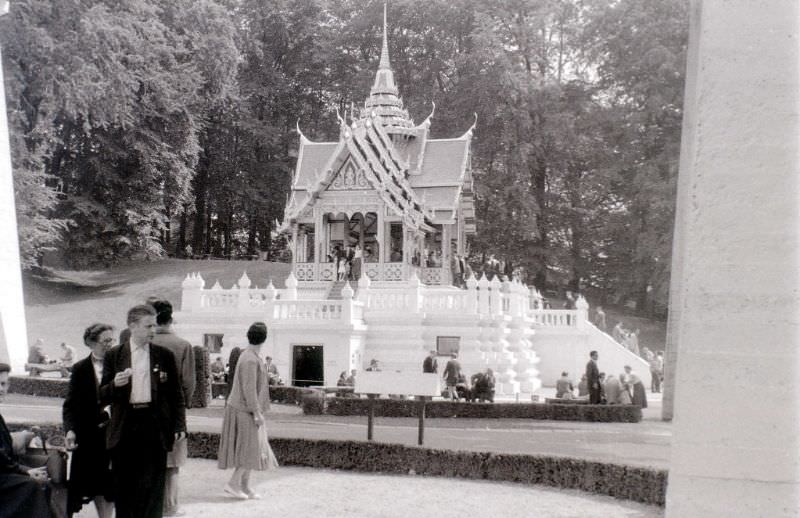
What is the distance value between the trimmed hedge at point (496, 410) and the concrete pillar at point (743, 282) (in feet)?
43.4

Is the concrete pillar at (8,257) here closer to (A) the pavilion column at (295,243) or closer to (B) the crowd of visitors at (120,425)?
(B) the crowd of visitors at (120,425)

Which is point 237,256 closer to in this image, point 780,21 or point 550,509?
point 550,509

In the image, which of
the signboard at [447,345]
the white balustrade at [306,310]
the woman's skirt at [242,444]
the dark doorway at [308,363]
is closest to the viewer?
the woman's skirt at [242,444]

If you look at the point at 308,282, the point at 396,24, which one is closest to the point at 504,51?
the point at 396,24

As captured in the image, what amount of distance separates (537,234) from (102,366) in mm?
39681

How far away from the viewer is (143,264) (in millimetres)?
46031

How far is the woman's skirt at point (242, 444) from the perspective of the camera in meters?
9.30

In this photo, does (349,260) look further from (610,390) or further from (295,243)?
(610,390)

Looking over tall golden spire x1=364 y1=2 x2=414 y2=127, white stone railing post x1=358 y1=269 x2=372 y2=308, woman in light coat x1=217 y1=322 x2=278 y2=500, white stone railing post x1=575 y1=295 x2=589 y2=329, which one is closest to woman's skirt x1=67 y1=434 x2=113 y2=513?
woman in light coat x1=217 y1=322 x2=278 y2=500

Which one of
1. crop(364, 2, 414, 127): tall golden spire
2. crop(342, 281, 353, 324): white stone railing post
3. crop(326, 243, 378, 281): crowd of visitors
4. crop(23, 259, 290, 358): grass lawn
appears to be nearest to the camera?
crop(342, 281, 353, 324): white stone railing post

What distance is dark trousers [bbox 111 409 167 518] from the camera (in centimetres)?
671

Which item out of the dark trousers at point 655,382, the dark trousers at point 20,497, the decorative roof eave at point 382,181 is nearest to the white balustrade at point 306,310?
the decorative roof eave at point 382,181

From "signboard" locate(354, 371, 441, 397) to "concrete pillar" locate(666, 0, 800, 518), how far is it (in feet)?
20.9

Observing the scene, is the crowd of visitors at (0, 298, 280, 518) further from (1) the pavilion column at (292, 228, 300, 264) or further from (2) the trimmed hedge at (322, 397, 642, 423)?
(1) the pavilion column at (292, 228, 300, 264)
